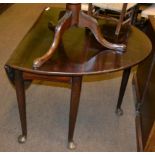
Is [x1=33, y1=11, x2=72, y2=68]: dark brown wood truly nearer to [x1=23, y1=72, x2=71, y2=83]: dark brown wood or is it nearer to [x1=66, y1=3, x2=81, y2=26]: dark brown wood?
[x1=66, y1=3, x2=81, y2=26]: dark brown wood

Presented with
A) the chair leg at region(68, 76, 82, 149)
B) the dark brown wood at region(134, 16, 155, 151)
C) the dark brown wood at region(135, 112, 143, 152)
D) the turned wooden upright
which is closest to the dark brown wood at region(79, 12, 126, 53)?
the turned wooden upright

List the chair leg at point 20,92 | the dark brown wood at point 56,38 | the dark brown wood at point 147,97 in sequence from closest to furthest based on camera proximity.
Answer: the dark brown wood at point 56,38, the chair leg at point 20,92, the dark brown wood at point 147,97

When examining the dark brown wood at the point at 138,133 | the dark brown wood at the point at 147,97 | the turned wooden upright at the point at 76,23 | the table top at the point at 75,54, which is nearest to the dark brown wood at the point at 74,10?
the turned wooden upright at the point at 76,23

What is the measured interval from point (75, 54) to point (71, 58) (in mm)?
40

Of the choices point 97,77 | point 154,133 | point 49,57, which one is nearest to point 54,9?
point 49,57

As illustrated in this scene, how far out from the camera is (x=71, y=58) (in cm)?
115

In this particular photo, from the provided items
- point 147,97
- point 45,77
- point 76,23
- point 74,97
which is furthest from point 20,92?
point 147,97

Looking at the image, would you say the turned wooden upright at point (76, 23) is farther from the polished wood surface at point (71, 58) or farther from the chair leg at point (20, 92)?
the chair leg at point (20, 92)

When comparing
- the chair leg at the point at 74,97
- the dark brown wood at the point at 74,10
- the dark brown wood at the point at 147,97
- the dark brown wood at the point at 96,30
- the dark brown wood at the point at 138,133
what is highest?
the dark brown wood at the point at 74,10

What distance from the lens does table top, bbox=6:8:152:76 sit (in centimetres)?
108

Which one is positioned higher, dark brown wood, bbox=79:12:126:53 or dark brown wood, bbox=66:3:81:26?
dark brown wood, bbox=66:3:81:26

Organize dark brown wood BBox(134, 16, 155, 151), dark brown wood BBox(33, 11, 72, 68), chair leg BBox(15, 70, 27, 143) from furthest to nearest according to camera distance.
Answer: dark brown wood BBox(134, 16, 155, 151) → chair leg BBox(15, 70, 27, 143) → dark brown wood BBox(33, 11, 72, 68)

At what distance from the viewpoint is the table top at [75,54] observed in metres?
1.08

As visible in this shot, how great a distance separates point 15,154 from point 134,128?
0.79m
